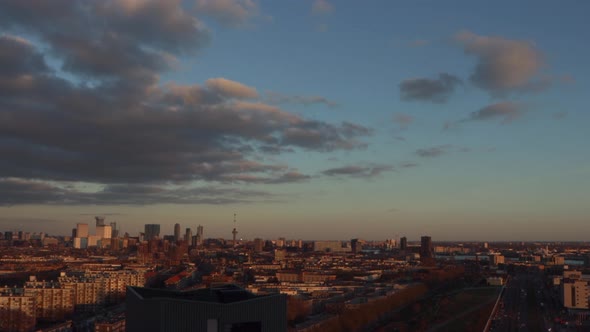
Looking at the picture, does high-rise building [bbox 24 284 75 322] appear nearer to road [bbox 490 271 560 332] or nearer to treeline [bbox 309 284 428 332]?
treeline [bbox 309 284 428 332]

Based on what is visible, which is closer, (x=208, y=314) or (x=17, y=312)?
(x=208, y=314)

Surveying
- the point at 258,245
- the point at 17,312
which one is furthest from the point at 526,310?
the point at 258,245

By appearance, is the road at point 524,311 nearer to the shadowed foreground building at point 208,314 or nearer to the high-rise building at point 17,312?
the shadowed foreground building at point 208,314

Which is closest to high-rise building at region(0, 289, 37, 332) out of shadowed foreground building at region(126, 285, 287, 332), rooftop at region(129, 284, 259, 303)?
rooftop at region(129, 284, 259, 303)

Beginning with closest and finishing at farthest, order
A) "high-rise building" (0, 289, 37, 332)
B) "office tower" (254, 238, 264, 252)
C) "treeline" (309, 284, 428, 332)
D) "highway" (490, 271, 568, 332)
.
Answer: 1. "treeline" (309, 284, 428, 332)
2. "highway" (490, 271, 568, 332)
3. "high-rise building" (0, 289, 37, 332)
4. "office tower" (254, 238, 264, 252)

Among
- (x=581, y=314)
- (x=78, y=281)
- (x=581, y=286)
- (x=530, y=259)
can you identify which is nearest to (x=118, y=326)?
(x=78, y=281)

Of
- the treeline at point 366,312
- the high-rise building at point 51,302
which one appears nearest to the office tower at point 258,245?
the treeline at point 366,312

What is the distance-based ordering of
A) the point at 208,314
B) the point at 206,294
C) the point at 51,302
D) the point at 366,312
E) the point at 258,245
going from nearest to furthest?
1. the point at 208,314
2. the point at 206,294
3. the point at 366,312
4. the point at 51,302
5. the point at 258,245

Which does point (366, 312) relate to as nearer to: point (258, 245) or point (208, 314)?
point (208, 314)
